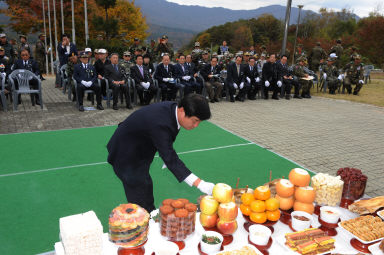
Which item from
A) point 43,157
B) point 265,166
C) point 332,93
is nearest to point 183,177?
point 265,166

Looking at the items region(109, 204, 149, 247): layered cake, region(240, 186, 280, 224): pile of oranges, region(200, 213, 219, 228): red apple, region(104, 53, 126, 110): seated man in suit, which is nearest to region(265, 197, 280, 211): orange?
region(240, 186, 280, 224): pile of oranges

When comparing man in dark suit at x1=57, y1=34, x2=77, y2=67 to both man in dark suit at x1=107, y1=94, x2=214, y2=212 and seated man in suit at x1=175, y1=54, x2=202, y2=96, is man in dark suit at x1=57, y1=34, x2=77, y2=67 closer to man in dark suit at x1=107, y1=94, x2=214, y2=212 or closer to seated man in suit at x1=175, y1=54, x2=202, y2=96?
seated man in suit at x1=175, y1=54, x2=202, y2=96

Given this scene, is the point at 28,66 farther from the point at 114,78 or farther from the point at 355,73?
the point at 355,73

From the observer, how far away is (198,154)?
6820mm

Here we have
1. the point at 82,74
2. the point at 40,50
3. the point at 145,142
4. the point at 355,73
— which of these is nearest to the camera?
the point at 145,142

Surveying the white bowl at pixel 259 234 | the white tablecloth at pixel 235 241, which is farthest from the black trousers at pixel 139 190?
the white bowl at pixel 259 234

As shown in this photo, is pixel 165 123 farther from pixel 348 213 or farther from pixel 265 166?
pixel 265 166

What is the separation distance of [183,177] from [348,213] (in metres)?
1.58

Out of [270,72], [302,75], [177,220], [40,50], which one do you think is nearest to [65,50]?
[40,50]

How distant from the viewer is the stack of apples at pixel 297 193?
268 cm

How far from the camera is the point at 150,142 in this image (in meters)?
3.06

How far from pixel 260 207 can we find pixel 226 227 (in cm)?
35

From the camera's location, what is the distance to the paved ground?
6.81m

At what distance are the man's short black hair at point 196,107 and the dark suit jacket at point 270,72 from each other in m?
11.8
